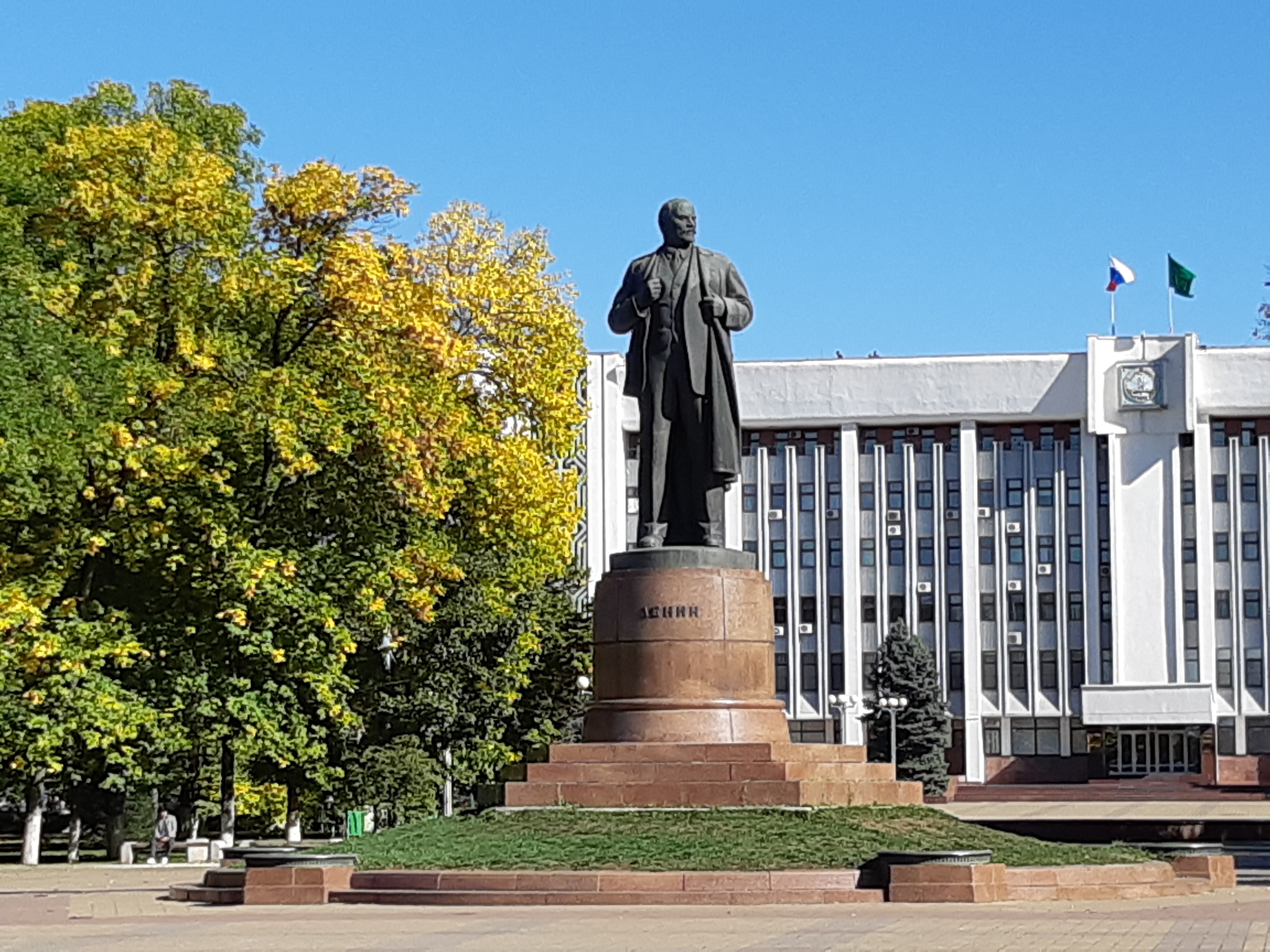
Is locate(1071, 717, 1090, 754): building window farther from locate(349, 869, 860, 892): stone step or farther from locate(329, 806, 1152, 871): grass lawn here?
locate(349, 869, 860, 892): stone step

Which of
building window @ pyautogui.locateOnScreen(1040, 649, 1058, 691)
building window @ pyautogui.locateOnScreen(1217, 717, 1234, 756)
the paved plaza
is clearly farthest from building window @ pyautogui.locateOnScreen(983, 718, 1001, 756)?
the paved plaza

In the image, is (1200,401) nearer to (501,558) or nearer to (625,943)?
(501,558)

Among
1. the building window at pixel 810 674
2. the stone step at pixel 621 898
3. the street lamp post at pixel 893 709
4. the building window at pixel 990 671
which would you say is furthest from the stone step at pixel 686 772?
the building window at pixel 810 674

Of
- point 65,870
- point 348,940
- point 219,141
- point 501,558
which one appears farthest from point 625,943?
point 219,141

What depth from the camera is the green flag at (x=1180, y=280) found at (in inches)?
2514

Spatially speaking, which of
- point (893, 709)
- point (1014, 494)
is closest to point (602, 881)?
point (893, 709)

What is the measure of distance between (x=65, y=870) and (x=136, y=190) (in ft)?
26.9

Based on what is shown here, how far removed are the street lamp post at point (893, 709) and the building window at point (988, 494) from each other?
10647 millimetres

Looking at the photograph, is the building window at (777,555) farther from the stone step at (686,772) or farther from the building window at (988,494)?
the stone step at (686,772)

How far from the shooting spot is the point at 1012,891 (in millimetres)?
14125

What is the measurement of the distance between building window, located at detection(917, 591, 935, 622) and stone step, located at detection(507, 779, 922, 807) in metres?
50.5

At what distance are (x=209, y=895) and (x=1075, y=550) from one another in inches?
2109

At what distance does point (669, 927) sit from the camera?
12.2 meters

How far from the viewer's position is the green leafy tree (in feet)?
189
